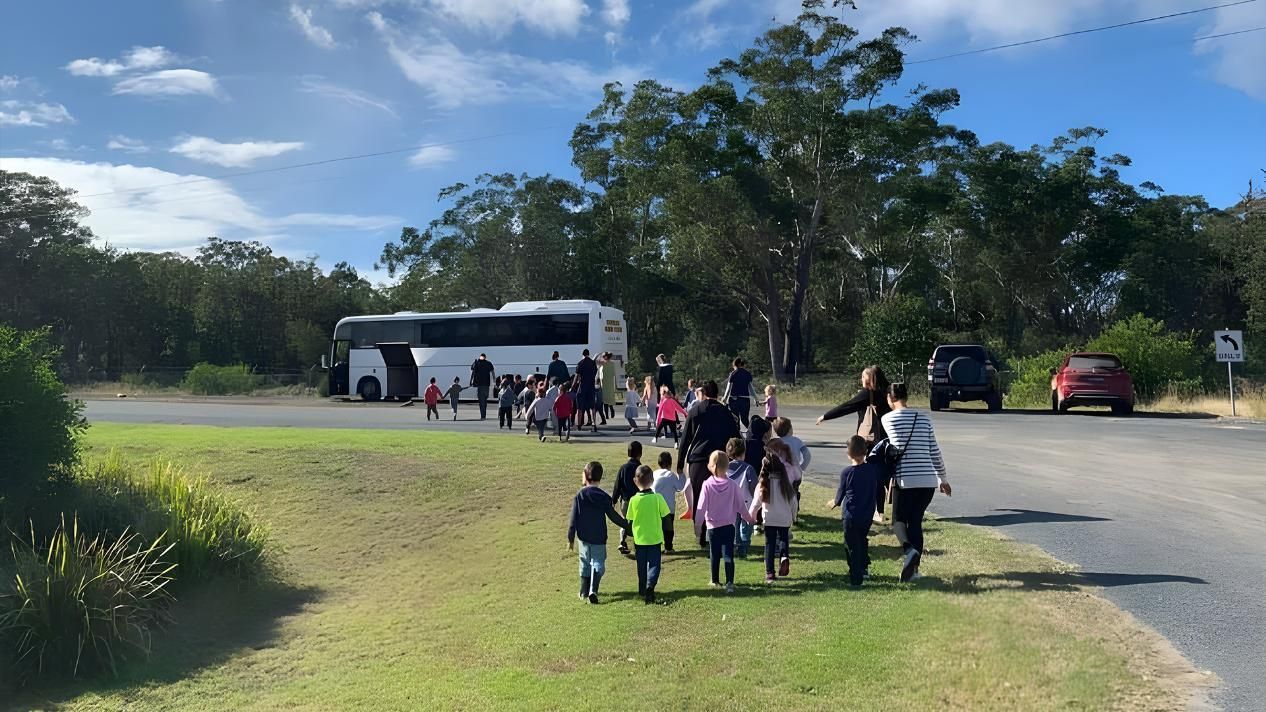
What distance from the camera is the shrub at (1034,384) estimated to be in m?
31.0

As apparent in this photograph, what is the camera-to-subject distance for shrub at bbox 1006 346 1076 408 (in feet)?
102

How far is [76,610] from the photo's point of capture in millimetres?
9297

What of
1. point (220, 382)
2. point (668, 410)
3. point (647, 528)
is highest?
point (220, 382)

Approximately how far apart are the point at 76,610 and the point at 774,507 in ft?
22.4

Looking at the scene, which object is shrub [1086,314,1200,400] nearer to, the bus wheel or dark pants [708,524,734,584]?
dark pants [708,524,734,584]

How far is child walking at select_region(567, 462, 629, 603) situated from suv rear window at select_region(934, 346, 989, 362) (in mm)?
20396

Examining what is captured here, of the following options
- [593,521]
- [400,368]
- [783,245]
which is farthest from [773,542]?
[783,245]

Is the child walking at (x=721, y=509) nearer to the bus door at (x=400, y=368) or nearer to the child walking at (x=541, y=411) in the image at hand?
the child walking at (x=541, y=411)

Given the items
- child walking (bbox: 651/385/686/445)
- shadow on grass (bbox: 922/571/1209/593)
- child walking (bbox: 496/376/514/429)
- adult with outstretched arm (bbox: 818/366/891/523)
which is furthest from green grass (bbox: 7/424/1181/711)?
child walking (bbox: 496/376/514/429)

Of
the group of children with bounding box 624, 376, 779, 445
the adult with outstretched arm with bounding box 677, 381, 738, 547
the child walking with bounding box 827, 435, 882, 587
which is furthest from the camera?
the group of children with bounding box 624, 376, 779, 445

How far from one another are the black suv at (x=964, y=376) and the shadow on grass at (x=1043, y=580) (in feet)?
63.5

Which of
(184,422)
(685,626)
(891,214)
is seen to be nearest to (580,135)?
(891,214)

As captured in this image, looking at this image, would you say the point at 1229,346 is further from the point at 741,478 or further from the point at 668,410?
the point at 741,478

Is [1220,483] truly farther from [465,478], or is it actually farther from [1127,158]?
[1127,158]
